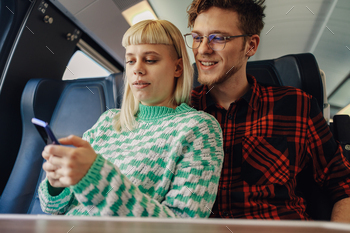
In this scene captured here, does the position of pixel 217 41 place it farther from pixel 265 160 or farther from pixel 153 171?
pixel 153 171

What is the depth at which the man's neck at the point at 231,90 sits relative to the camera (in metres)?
1.37

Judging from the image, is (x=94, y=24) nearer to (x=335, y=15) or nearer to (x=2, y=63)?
(x=2, y=63)

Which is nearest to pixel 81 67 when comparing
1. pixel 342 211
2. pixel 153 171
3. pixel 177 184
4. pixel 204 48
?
pixel 204 48

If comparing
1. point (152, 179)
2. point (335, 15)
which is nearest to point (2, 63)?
point (152, 179)

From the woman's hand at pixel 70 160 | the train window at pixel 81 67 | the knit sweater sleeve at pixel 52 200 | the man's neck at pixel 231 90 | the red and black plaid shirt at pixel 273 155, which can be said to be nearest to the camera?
the woman's hand at pixel 70 160

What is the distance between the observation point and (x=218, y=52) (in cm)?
133

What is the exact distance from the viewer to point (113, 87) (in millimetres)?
1686

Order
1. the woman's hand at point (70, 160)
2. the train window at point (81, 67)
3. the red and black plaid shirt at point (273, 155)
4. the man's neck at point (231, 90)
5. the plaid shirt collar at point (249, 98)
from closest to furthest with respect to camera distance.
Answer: the woman's hand at point (70, 160), the red and black plaid shirt at point (273, 155), the plaid shirt collar at point (249, 98), the man's neck at point (231, 90), the train window at point (81, 67)

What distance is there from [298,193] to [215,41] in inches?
33.6

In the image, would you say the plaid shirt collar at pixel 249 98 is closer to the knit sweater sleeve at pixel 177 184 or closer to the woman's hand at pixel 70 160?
the knit sweater sleeve at pixel 177 184

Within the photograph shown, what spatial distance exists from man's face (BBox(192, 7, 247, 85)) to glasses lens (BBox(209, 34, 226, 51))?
0.06 ft

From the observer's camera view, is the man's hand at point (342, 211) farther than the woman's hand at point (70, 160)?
Yes

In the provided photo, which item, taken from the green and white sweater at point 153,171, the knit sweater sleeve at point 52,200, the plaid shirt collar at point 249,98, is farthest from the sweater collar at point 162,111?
the knit sweater sleeve at point 52,200

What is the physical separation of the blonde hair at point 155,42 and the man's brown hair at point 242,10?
35 cm
